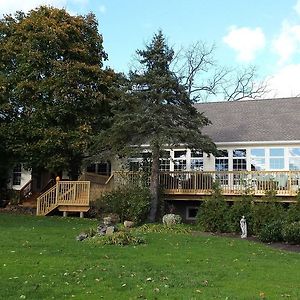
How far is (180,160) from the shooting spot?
89.7 ft

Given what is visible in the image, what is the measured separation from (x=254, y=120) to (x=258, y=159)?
3.71 metres

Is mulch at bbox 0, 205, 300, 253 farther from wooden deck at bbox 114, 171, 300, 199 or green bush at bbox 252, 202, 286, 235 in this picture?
wooden deck at bbox 114, 171, 300, 199

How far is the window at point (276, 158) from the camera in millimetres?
25203

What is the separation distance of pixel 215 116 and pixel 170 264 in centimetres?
2074

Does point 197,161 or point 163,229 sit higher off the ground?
point 197,161

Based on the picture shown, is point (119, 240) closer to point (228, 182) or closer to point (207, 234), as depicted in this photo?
point (207, 234)

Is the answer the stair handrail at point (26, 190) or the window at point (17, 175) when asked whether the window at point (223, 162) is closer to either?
the stair handrail at point (26, 190)

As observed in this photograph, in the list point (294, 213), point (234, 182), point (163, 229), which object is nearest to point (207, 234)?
point (163, 229)

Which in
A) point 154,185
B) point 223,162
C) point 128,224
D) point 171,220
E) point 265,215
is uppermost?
point 223,162

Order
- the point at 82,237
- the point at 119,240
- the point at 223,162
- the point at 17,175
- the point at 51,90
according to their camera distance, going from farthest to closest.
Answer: the point at 17,175 < the point at 223,162 < the point at 51,90 < the point at 82,237 < the point at 119,240

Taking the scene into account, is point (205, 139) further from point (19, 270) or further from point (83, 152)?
point (19, 270)

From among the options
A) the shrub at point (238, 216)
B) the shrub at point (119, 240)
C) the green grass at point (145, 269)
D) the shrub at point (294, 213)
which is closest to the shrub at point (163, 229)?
the shrub at point (238, 216)

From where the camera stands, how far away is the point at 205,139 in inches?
835

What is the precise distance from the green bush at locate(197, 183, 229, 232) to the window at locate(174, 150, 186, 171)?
22.5 feet
